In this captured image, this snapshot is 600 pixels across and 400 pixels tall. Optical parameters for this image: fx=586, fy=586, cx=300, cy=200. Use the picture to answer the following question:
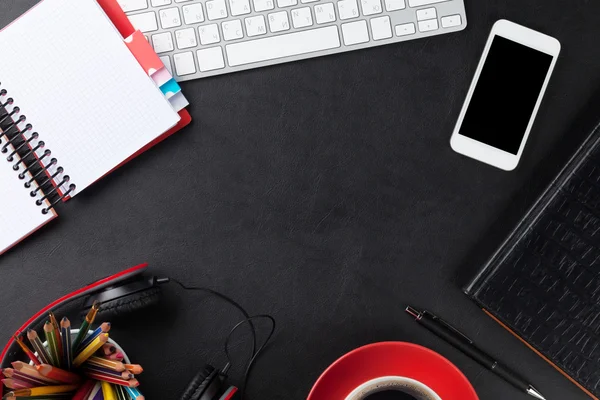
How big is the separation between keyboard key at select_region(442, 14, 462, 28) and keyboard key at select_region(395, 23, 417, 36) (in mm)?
42

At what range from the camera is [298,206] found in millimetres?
794

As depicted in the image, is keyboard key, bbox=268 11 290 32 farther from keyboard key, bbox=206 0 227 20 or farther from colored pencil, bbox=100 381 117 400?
colored pencil, bbox=100 381 117 400

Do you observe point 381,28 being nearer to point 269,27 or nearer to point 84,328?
point 269,27

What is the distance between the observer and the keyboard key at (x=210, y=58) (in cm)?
79

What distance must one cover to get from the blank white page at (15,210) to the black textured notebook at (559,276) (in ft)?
1.88

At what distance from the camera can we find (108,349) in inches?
26.5

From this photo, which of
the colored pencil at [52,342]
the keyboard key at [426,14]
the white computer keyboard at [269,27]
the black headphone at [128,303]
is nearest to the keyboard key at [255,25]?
the white computer keyboard at [269,27]

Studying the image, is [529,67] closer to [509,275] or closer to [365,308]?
[509,275]

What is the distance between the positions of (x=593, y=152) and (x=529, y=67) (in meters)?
0.15

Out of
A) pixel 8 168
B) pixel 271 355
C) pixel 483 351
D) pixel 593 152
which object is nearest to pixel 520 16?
pixel 593 152

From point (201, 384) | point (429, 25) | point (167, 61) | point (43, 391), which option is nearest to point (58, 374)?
point (43, 391)

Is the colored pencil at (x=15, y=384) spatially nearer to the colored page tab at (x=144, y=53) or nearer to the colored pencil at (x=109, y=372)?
the colored pencil at (x=109, y=372)

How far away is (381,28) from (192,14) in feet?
0.84

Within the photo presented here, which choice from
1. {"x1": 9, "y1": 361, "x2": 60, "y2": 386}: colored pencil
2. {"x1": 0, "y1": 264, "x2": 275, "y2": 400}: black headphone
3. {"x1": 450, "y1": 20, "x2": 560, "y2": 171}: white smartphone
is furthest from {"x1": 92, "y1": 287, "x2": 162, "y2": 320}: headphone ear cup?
{"x1": 450, "y1": 20, "x2": 560, "y2": 171}: white smartphone
